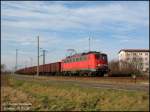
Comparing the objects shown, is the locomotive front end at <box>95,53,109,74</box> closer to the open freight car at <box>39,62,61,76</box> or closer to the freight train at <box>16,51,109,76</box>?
the freight train at <box>16,51,109,76</box>

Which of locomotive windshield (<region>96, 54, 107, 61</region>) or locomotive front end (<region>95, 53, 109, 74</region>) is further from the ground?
locomotive windshield (<region>96, 54, 107, 61</region>)

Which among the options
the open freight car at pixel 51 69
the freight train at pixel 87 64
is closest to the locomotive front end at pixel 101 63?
the freight train at pixel 87 64

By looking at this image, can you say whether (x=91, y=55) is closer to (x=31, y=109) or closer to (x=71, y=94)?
(x=71, y=94)

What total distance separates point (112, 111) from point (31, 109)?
13.6 ft

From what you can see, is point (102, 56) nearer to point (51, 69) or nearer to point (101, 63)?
point (101, 63)

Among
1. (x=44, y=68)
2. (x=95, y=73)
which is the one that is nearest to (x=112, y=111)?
(x=95, y=73)

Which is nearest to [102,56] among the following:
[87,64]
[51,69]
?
[87,64]

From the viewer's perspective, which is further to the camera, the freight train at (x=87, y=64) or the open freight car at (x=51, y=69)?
the open freight car at (x=51, y=69)

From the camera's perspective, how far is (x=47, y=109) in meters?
18.7

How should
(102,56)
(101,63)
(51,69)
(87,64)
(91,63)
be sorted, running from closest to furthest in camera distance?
(91,63) → (101,63) → (87,64) → (102,56) → (51,69)

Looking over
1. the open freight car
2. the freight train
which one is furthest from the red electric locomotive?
the open freight car

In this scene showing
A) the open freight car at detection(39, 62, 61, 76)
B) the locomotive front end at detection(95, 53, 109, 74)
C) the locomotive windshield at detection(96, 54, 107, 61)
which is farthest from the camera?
the open freight car at detection(39, 62, 61, 76)

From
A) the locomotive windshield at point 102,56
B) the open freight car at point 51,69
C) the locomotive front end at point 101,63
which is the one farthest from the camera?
the open freight car at point 51,69

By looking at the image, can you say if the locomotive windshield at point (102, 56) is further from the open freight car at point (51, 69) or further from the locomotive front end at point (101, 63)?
the open freight car at point (51, 69)
